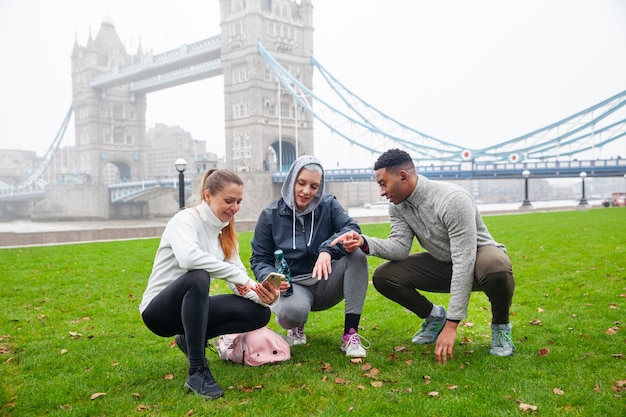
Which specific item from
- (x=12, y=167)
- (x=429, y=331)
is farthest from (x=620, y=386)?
(x=12, y=167)

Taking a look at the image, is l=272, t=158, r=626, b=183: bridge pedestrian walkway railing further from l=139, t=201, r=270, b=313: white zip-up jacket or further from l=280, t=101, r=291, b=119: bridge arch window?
l=139, t=201, r=270, b=313: white zip-up jacket

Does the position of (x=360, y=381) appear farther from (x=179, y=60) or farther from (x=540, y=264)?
(x=179, y=60)

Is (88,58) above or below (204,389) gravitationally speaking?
above

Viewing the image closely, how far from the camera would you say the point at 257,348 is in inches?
142

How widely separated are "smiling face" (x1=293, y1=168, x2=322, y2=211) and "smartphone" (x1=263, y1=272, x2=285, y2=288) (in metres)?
0.69

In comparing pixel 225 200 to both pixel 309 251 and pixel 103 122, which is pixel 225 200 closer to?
pixel 309 251

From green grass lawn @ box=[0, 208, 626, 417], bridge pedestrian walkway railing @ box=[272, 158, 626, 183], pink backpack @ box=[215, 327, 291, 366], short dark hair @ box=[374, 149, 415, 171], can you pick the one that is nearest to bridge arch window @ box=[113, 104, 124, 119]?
bridge pedestrian walkway railing @ box=[272, 158, 626, 183]

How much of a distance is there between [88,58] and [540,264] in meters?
→ 73.6

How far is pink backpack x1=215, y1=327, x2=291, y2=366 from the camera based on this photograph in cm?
360

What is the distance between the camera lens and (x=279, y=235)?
3.89m

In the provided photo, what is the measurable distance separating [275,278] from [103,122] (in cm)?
7216

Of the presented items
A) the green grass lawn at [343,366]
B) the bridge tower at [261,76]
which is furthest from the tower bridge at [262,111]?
the green grass lawn at [343,366]

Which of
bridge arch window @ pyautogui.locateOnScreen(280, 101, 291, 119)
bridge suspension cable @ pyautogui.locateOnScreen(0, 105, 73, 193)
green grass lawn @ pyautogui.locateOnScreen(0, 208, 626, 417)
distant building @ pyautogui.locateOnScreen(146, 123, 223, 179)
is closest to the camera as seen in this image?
green grass lawn @ pyautogui.locateOnScreen(0, 208, 626, 417)

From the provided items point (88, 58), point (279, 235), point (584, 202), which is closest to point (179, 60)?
point (88, 58)
